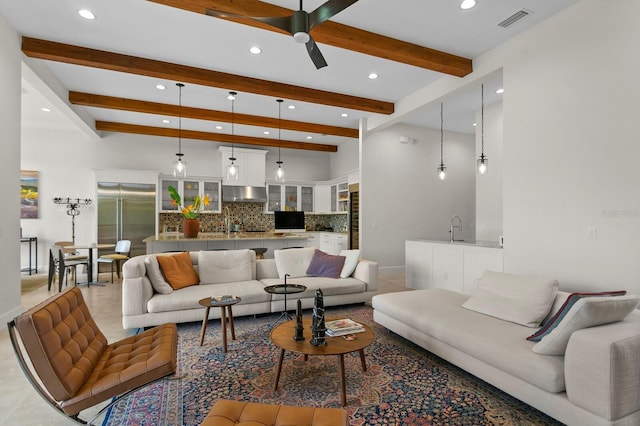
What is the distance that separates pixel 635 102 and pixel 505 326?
2.21 metres

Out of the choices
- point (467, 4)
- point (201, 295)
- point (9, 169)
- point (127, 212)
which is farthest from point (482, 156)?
point (127, 212)

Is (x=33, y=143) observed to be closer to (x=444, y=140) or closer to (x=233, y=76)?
(x=233, y=76)

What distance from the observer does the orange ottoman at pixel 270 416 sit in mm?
1421

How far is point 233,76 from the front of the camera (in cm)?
473

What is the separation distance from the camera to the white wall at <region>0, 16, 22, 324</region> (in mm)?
3465

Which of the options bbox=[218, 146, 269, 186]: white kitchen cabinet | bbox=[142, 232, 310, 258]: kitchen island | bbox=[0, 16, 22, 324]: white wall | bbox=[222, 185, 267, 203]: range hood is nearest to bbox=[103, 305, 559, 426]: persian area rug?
bbox=[0, 16, 22, 324]: white wall

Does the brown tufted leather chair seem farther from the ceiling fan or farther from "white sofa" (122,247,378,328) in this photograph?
the ceiling fan

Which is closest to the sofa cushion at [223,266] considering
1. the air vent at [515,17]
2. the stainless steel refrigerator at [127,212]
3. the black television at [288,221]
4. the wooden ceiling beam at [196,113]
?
the wooden ceiling beam at [196,113]

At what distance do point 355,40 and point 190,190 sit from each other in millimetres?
5944

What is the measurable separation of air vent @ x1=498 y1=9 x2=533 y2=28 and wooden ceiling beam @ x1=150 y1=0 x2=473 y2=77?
73 cm

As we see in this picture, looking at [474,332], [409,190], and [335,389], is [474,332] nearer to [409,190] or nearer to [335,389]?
[335,389]

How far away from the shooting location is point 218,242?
225 inches

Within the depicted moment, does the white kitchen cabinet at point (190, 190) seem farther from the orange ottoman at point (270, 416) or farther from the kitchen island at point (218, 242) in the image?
the orange ottoman at point (270, 416)

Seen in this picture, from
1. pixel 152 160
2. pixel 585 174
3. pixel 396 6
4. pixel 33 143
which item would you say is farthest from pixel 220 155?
pixel 585 174
